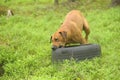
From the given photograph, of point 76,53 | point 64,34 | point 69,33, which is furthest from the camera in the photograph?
point 69,33

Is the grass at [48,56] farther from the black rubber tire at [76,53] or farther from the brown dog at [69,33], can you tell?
the brown dog at [69,33]

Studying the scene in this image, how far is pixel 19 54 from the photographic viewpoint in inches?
328

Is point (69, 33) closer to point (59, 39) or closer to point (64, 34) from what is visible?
point (64, 34)

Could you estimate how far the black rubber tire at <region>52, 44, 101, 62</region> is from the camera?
745 centimetres

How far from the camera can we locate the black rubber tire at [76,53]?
293 inches

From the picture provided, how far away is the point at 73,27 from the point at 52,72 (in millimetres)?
1692

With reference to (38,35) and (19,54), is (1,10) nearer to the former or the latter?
(38,35)

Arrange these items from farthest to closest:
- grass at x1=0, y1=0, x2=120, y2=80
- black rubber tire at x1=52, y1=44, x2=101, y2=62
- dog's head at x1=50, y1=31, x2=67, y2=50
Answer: dog's head at x1=50, y1=31, x2=67, y2=50, black rubber tire at x1=52, y1=44, x2=101, y2=62, grass at x1=0, y1=0, x2=120, y2=80

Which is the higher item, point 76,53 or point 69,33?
point 69,33

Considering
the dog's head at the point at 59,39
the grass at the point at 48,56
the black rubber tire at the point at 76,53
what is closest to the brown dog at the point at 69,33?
the dog's head at the point at 59,39

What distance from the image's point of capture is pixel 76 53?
754 centimetres

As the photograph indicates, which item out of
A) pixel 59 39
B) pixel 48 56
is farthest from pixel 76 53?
pixel 48 56

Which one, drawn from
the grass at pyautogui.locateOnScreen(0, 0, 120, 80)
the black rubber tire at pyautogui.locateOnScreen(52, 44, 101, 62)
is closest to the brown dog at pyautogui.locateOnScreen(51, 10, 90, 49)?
the black rubber tire at pyautogui.locateOnScreen(52, 44, 101, 62)

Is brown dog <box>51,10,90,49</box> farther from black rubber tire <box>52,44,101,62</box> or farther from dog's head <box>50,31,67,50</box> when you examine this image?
black rubber tire <box>52,44,101,62</box>
